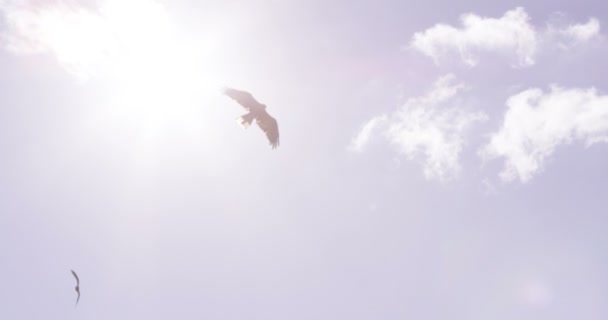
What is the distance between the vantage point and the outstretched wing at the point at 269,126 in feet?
87.2

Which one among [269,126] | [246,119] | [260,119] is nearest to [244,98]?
[246,119]

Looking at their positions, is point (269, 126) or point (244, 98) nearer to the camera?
point (244, 98)

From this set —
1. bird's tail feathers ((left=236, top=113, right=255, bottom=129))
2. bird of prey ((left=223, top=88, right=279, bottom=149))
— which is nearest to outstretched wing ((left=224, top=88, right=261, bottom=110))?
bird of prey ((left=223, top=88, right=279, bottom=149))

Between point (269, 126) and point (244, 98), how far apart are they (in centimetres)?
181

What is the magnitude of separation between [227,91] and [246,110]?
1.33 meters

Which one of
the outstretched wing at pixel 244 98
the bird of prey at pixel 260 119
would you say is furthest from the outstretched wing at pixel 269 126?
the outstretched wing at pixel 244 98

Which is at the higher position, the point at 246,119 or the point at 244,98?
the point at 244,98

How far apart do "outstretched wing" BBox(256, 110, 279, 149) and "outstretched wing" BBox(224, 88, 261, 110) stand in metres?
0.54

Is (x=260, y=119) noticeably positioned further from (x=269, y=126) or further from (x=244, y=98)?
(x=244, y=98)

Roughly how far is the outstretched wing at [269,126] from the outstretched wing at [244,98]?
536 millimetres

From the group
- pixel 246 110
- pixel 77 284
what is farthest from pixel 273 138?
pixel 77 284

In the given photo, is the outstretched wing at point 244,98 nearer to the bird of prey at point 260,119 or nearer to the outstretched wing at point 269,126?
the bird of prey at point 260,119

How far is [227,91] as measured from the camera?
85.7 ft

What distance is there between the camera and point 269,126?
87.6ft
